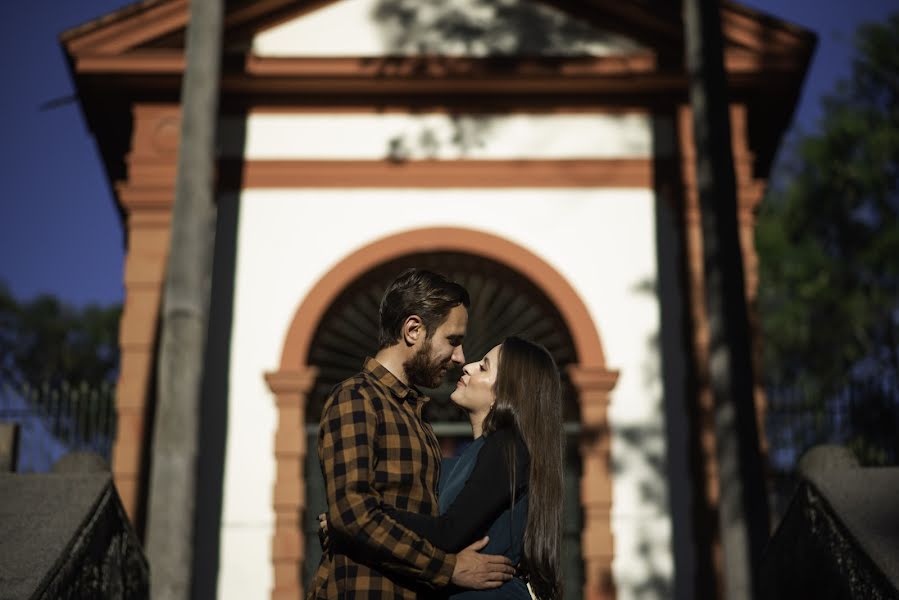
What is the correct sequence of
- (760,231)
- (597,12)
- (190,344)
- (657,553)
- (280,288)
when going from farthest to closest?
(760,231) → (597,12) → (280,288) → (657,553) → (190,344)

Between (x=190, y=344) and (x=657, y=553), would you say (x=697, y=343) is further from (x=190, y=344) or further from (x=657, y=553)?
(x=190, y=344)

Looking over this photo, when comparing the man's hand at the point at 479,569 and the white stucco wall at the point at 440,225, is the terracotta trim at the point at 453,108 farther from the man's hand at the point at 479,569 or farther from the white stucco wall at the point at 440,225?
the man's hand at the point at 479,569

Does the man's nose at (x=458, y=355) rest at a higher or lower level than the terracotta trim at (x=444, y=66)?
lower

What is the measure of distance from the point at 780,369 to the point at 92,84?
57.3ft

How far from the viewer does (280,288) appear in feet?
29.2

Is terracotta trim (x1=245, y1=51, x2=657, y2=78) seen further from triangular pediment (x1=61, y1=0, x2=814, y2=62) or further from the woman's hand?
the woman's hand

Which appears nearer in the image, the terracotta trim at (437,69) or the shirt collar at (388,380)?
the shirt collar at (388,380)

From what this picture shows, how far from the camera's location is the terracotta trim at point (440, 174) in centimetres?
912

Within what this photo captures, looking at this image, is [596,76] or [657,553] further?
[596,76]

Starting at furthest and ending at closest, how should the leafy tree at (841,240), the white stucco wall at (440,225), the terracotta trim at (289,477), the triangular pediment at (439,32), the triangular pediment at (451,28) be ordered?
the leafy tree at (841,240), the triangular pediment at (439,32), the triangular pediment at (451,28), the white stucco wall at (440,225), the terracotta trim at (289,477)

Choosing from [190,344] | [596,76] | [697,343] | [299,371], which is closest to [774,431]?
[697,343]

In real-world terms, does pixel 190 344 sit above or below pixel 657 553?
above

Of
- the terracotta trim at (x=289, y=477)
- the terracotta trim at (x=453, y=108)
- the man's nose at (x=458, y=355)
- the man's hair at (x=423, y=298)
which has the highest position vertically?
the terracotta trim at (x=453, y=108)

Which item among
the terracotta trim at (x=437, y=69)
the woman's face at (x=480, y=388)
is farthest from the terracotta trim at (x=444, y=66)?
the woman's face at (x=480, y=388)
